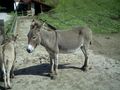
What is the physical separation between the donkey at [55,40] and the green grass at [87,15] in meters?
11.7

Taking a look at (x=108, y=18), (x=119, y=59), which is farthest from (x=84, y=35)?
(x=108, y=18)

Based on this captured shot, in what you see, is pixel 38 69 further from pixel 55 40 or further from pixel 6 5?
pixel 6 5

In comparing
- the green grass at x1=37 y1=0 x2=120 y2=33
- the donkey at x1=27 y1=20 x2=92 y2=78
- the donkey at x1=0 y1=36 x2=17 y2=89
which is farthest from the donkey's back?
the green grass at x1=37 y1=0 x2=120 y2=33

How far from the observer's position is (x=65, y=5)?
40375mm

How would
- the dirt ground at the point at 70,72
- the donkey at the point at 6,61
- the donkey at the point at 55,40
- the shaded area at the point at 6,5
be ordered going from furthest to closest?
the shaded area at the point at 6,5, the donkey at the point at 55,40, the dirt ground at the point at 70,72, the donkey at the point at 6,61

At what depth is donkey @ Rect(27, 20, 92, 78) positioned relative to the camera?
34.5ft

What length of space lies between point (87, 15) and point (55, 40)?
20998mm

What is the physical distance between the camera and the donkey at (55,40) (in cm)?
1052

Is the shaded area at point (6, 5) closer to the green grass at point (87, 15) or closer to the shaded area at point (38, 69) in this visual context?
the green grass at point (87, 15)

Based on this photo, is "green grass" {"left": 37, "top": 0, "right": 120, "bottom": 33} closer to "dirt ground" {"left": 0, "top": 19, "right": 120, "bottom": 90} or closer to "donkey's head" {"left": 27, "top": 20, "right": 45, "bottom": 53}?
"dirt ground" {"left": 0, "top": 19, "right": 120, "bottom": 90}

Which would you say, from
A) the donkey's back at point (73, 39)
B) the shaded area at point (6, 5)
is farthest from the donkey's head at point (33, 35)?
the shaded area at point (6, 5)

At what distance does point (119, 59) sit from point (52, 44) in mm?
4603

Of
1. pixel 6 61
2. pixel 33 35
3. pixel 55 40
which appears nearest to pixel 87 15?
pixel 55 40

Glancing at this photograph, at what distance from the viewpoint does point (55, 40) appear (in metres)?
11.2
